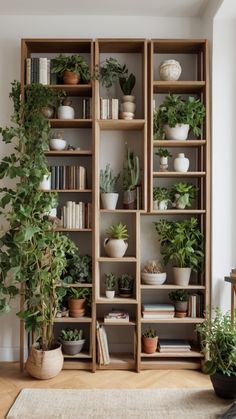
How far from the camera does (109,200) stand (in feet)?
9.64

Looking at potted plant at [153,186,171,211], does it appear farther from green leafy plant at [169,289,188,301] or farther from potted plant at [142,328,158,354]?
potted plant at [142,328,158,354]

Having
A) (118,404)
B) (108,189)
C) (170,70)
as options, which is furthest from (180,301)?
(170,70)

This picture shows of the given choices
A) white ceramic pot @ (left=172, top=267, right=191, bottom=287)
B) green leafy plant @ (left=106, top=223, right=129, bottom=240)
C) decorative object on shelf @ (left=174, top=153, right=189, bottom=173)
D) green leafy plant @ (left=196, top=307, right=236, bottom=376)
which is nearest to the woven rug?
green leafy plant @ (left=196, top=307, right=236, bottom=376)

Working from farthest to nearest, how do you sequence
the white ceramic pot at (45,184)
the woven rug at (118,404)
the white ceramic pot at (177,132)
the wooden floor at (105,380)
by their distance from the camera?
the white ceramic pot at (177,132) → the white ceramic pot at (45,184) → the wooden floor at (105,380) → the woven rug at (118,404)

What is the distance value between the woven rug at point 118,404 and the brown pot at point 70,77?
238 centimetres

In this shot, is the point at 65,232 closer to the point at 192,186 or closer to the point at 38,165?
the point at 38,165

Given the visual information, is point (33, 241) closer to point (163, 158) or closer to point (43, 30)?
point (163, 158)

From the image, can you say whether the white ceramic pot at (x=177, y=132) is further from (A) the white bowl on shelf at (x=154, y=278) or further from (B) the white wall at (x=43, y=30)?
(A) the white bowl on shelf at (x=154, y=278)

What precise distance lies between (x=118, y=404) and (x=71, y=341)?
697 millimetres

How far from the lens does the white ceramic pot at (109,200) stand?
9.62 ft

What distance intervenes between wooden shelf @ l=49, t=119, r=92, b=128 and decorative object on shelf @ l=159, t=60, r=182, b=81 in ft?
2.43

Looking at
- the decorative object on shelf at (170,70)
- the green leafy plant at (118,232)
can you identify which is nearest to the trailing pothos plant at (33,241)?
the green leafy plant at (118,232)

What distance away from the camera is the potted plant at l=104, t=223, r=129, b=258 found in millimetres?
2904

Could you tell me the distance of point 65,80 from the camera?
9.68 feet
